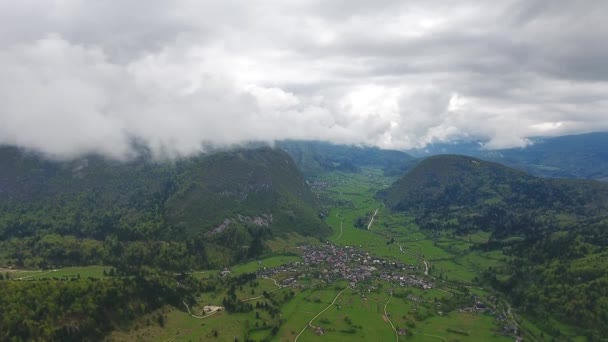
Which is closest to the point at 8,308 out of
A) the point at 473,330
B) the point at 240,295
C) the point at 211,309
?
the point at 211,309

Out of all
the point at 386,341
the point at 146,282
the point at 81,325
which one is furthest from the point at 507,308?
the point at 81,325

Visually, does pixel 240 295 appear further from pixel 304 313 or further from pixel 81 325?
pixel 81 325

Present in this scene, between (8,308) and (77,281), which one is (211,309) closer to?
(77,281)

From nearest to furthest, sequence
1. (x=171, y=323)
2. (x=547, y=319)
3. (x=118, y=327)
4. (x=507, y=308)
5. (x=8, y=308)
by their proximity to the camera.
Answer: (x=8, y=308) → (x=118, y=327) → (x=171, y=323) → (x=547, y=319) → (x=507, y=308)

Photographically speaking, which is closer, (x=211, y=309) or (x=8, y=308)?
(x=8, y=308)

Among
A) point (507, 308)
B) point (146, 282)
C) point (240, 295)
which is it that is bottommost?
point (507, 308)

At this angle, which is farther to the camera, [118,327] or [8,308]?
[118,327]

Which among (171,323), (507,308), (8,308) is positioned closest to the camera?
(8,308)

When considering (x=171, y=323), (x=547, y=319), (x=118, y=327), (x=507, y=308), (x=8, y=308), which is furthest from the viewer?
(x=507, y=308)

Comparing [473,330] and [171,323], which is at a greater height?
[171,323]
